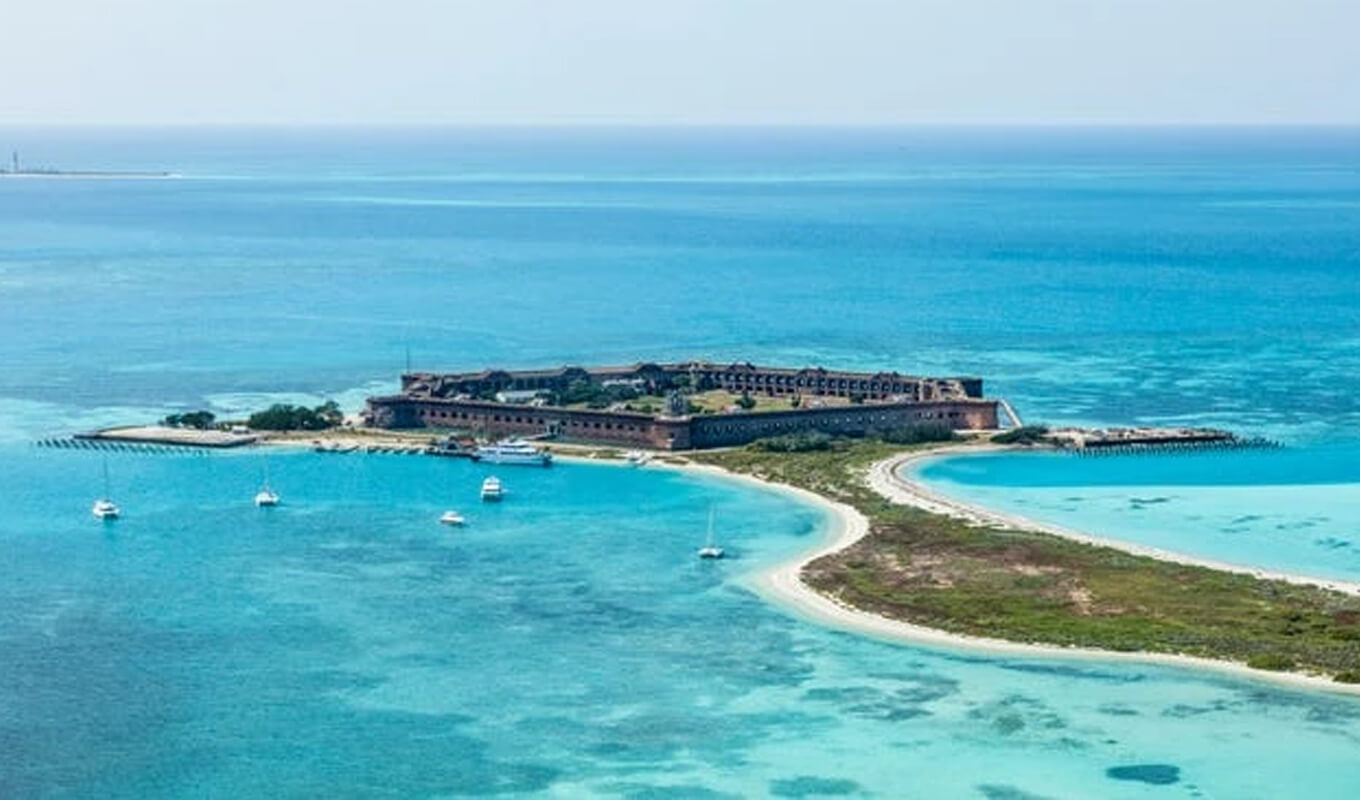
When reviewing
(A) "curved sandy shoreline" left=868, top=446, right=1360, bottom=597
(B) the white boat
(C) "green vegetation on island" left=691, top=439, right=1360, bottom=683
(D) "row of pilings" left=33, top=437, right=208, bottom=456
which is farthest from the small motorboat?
(A) "curved sandy shoreline" left=868, top=446, right=1360, bottom=597

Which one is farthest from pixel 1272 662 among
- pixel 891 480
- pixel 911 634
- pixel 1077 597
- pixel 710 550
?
pixel 891 480

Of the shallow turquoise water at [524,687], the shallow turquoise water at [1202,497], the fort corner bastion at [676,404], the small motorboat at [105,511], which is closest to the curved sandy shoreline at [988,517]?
the shallow turquoise water at [1202,497]

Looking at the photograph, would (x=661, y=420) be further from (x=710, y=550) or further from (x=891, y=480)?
(x=710, y=550)

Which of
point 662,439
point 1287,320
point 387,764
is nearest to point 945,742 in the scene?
point 387,764

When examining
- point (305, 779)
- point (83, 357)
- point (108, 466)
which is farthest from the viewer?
point (83, 357)

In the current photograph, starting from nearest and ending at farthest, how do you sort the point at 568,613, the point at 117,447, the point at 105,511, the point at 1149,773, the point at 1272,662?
the point at 1149,773 < the point at 1272,662 < the point at 568,613 < the point at 105,511 < the point at 117,447

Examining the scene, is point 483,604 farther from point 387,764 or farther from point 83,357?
point 83,357

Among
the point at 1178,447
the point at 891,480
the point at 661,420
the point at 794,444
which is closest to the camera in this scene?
the point at 891,480

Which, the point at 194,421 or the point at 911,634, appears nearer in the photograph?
the point at 911,634
